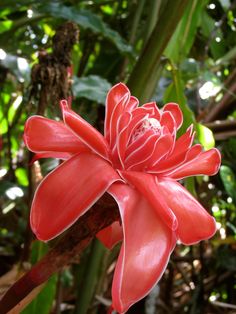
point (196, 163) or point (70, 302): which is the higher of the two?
point (196, 163)

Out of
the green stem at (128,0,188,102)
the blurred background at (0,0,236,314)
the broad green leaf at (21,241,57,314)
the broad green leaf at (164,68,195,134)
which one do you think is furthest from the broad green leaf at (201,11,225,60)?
the broad green leaf at (21,241,57,314)

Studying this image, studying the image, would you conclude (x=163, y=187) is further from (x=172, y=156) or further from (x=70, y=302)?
(x=70, y=302)

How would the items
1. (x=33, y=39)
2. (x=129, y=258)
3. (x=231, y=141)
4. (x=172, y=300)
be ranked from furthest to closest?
(x=33, y=39)
(x=172, y=300)
(x=231, y=141)
(x=129, y=258)

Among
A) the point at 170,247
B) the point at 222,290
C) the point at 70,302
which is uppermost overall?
the point at 170,247

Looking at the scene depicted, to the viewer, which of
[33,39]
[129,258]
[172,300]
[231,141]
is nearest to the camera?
[129,258]

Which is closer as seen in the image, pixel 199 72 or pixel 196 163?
pixel 196 163

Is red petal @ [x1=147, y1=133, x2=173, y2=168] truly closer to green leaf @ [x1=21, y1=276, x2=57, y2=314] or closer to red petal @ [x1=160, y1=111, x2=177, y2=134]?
red petal @ [x1=160, y1=111, x2=177, y2=134]

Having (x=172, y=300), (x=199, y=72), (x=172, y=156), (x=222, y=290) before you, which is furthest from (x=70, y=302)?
(x=172, y=156)

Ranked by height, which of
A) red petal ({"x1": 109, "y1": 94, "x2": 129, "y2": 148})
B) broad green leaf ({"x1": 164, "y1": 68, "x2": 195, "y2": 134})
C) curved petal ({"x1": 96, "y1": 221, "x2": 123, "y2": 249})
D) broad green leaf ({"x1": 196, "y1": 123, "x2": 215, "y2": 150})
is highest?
red petal ({"x1": 109, "y1": 94, "x2": 129, "y2": 148})

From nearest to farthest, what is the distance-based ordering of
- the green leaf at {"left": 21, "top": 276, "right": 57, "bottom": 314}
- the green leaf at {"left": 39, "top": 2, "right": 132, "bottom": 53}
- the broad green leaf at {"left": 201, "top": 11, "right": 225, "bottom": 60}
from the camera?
the green leaf at {"left": 21, "top": 276, "right": 57, "bottom": 314}
the green leaf at {"left": 39, "top": 2, "right": 132, "bottom": 53}
the broad green leaf at {"left": 201, "top": 11, "right": 225, "bottom": 60}
